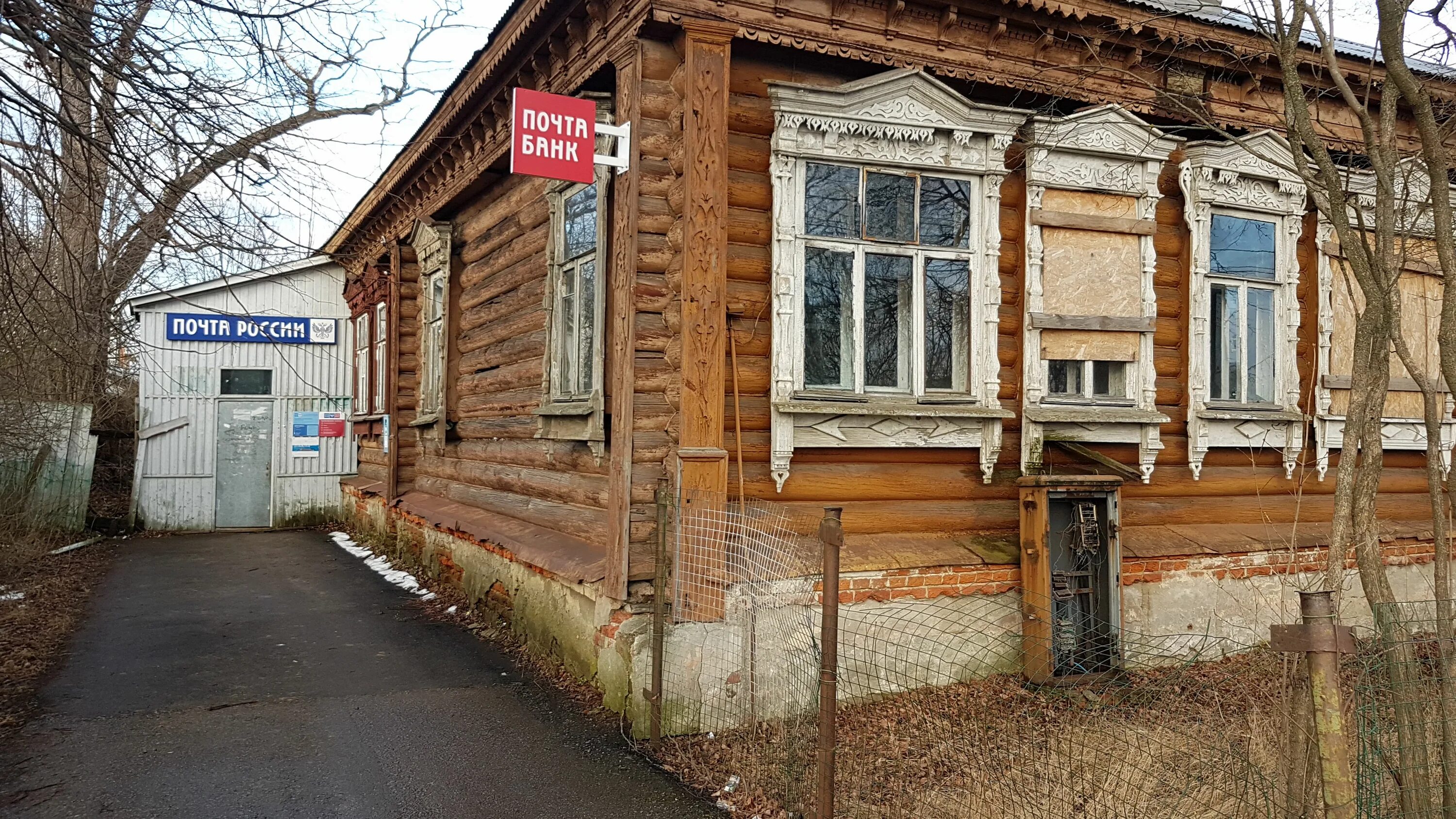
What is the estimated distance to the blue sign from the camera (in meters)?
15.3

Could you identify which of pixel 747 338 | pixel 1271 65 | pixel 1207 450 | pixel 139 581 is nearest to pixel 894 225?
pixel 747 338

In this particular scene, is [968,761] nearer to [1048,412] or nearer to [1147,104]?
[1048,412]

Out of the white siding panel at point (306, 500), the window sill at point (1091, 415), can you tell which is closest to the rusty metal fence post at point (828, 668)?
the window sill at point (1091, 415)

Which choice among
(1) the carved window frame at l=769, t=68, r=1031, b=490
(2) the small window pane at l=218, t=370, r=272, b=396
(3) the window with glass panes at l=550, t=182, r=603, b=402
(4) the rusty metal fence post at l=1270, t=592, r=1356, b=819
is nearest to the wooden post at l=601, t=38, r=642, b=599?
(3) the window with glass panes at l=550, t=182, r=603, b=402

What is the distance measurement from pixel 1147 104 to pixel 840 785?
5739mm

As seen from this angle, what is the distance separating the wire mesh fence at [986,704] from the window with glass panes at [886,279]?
119 cm

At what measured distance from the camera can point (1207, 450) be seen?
7.65 m

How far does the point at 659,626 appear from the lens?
5457 millimetres

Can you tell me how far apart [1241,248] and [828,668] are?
6.03 meters

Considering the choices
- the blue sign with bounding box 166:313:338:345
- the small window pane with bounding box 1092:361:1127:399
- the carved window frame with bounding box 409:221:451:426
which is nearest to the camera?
the small window pane with bounding box 1092:361:1127:399

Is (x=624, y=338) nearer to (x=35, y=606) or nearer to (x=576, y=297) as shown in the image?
(x=576, y=297)

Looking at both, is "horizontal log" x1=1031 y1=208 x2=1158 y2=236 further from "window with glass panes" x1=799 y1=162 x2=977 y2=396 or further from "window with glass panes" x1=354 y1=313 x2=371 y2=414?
"window with glass panes" x1=354 y1=313 x2=371 y2=414

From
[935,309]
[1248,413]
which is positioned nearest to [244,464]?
[935,309]

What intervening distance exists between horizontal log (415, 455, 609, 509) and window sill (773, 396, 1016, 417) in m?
1.61
